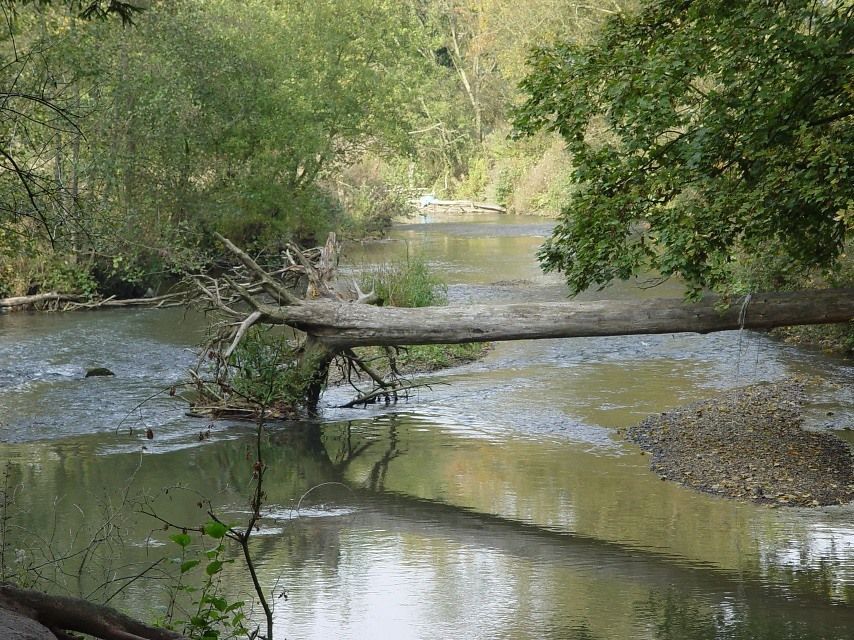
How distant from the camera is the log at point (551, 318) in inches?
433

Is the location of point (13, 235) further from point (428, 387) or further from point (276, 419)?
point (428, 387)

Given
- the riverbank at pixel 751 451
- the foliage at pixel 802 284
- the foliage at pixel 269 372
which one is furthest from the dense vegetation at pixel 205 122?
the riverbank at pixel 751 451

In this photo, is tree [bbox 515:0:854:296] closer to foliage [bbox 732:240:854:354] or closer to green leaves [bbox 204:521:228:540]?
foliage [bbox 732:240:854:354]

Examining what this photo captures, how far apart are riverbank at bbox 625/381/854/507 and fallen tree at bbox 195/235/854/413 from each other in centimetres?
128

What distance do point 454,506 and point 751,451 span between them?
3405 mm

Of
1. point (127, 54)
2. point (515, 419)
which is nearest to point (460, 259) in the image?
point (127, 54)

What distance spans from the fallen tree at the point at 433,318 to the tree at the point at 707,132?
63 cm

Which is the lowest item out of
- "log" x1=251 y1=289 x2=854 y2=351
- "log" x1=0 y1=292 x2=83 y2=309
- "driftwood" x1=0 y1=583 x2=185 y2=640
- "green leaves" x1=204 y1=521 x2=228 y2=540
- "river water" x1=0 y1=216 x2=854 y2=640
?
"river water" x1=0 y1=216 x2=854 y2=640

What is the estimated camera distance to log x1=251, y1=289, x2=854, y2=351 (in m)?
11.0

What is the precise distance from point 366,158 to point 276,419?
76.8 ft

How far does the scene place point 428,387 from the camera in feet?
50.3

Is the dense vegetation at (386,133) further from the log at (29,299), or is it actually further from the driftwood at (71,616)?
the driftwood at (71,616)

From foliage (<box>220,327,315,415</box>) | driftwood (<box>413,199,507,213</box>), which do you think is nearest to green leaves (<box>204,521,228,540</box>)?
foliage (<box>220,327,315,415</box>)

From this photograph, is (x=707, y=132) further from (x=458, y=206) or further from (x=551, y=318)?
(x=458, y=206)
